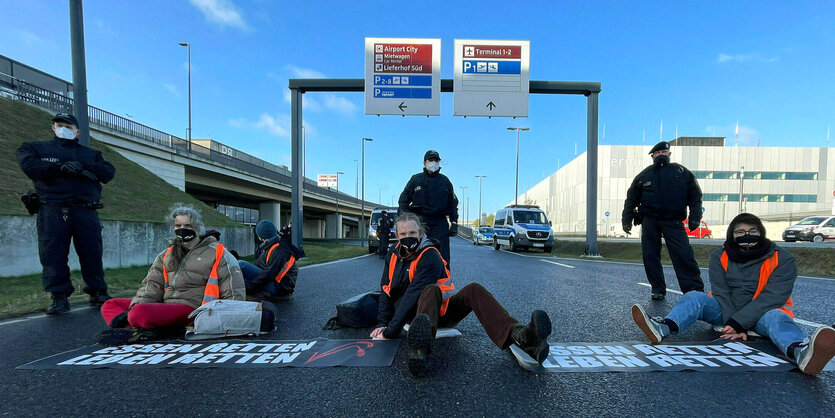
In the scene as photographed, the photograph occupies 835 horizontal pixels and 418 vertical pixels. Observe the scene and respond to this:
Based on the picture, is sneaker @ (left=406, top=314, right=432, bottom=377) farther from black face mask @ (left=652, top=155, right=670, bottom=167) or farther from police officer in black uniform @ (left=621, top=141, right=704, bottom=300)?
black face mask @ (left=652, top=155, right=670, bottom=167)

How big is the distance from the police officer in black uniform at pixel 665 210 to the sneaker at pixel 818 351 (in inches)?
95.7

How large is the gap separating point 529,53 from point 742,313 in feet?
35.7

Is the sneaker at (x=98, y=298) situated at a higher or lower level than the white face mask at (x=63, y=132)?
lower

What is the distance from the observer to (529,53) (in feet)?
39.2

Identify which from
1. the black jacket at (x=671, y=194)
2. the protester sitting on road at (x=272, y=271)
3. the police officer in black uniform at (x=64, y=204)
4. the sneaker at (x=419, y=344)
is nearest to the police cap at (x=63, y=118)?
the police officer in black uniform at (x=64, y=204)

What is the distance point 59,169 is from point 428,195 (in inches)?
165

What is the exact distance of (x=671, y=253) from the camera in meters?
4.55

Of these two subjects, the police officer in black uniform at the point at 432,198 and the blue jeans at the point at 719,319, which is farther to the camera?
the police officer in black uniform at the point at 432,198

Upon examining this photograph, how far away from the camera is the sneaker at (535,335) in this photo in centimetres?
211

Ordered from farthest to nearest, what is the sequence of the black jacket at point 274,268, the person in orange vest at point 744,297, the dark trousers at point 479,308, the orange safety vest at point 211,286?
the black jacket at point 274,268 < the orange safety vest at point 211,286 < the person in orange vest at point 744,297 < the dark trousers at point 479,308

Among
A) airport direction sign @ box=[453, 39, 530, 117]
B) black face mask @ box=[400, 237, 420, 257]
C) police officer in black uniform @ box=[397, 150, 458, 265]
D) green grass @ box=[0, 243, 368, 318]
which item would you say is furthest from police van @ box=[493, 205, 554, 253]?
black face mask @ box=[400, 237, 420, 257]

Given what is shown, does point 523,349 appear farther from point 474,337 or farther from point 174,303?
point 174,303

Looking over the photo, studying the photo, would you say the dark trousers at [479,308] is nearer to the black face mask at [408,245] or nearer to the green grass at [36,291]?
the black face mask at [408,245]

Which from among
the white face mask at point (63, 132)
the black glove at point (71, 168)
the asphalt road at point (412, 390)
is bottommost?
the asphalt road at point (412, 390)
